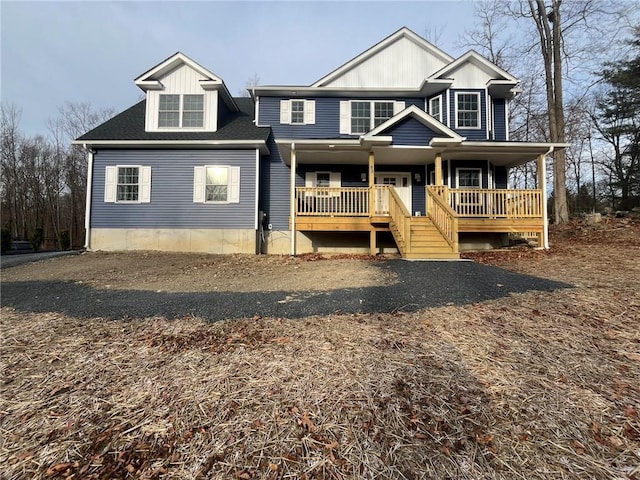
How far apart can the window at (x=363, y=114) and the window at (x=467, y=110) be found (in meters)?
2.31

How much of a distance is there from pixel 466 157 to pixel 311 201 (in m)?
6.34

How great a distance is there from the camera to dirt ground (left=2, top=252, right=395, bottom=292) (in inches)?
257

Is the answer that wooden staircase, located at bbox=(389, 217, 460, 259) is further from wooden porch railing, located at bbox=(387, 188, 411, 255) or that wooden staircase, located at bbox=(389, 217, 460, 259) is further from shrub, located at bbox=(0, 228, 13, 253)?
shrub, located at bbox=(0, 228, 13, 253)

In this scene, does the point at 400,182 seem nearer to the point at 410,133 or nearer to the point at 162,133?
the point at 410,133

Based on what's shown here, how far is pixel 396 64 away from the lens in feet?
45.9

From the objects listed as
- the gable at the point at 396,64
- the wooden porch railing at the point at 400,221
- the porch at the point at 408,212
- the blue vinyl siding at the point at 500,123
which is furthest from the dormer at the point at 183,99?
the blue vinyl siding at the point at 500,123

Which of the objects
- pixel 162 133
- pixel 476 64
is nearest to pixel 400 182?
pixel 476 64

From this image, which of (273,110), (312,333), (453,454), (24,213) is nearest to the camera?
(453,454)

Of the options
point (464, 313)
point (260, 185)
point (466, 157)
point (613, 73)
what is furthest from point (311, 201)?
point (613, 73)

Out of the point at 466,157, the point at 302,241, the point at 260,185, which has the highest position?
the point at 466,157

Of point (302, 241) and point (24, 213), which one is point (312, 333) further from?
point (24, 213)

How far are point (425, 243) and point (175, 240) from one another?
30.0 ft

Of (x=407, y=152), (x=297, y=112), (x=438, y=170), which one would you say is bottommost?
(x=438, y=170)

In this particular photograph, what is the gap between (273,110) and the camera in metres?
13.6
